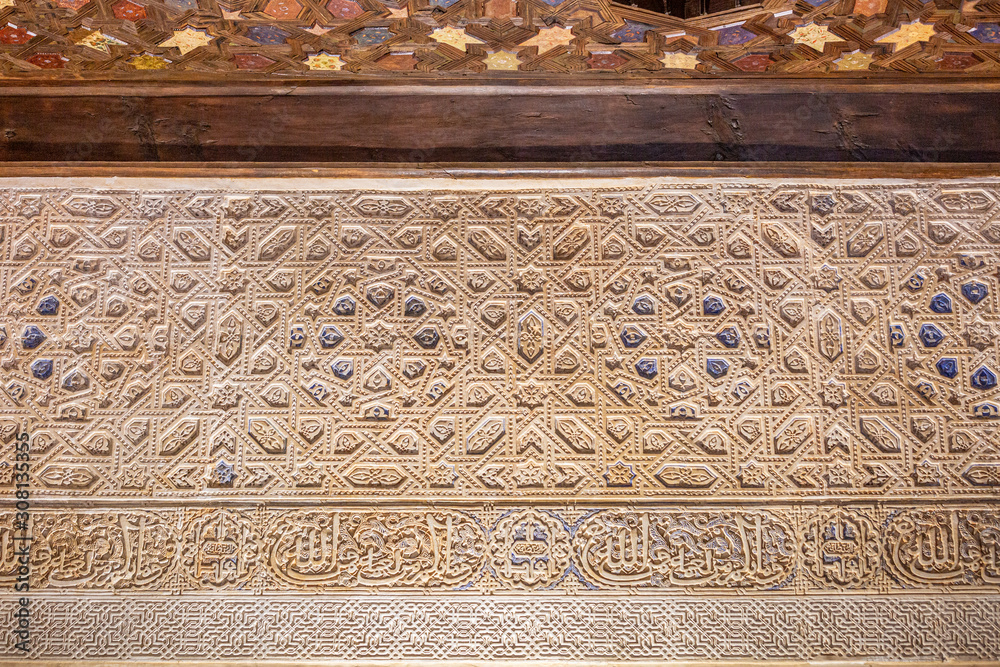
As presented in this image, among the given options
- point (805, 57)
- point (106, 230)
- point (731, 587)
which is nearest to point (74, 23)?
point (106, 230)

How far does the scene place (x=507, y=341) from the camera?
272 cm

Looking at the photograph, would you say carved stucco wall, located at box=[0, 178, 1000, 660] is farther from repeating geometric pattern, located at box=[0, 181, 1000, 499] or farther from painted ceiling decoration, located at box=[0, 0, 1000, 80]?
painted ceiling decoration, located at box=[0, 0, 1000, 80]

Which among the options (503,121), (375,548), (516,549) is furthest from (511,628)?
(503,121)

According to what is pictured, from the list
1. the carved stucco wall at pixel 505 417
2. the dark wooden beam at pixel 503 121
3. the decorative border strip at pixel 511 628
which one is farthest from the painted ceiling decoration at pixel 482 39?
the decorative border strip at pixel 511 628

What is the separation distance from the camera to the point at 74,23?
8.21 feet

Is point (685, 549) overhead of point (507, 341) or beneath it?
beneath

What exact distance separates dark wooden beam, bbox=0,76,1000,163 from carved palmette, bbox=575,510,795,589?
4.35 ft

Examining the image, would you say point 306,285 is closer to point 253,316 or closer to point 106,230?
point 253,316

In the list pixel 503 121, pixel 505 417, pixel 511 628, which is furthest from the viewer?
pixel 503 121

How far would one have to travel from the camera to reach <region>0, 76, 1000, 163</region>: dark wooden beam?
111 inches

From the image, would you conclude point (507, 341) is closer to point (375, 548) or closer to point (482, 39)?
point (375, 548)

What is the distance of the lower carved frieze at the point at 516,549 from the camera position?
2.53m

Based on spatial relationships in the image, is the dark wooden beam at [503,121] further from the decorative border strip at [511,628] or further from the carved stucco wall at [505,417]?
the decorative border strip at [511,628]

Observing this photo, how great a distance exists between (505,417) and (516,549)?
1.50 feet
